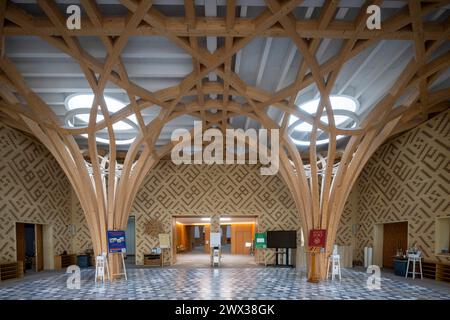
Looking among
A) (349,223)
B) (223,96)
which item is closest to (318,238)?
(223,96)

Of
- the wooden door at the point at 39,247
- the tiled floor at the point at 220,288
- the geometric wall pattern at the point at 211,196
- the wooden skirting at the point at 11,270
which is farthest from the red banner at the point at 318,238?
the wooden door at the point at 39,247

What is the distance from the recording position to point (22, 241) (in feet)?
49.6

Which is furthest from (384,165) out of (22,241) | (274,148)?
(22,241)

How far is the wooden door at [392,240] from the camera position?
1531 centimetres

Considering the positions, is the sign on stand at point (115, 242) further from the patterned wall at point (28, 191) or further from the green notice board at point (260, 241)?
the green notice board at point (260, 241)

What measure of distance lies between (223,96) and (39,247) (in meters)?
13.1

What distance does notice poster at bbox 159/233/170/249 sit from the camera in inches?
698

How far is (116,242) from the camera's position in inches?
465

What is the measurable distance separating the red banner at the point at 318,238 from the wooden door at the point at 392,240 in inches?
253

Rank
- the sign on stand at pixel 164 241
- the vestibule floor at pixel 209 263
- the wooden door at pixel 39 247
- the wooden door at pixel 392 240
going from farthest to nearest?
the sign on stand at pixel 164 241, the vestibule floor at pixel 209 263, the wooden door at pixel 39 247, the wooden door at pixel 392 240

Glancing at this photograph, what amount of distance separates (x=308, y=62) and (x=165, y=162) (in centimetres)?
1311

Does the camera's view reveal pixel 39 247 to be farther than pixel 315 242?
Yes

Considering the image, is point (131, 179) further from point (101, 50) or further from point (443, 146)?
point (443, 146)

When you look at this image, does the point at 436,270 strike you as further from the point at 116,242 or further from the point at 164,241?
the point at 164,241
